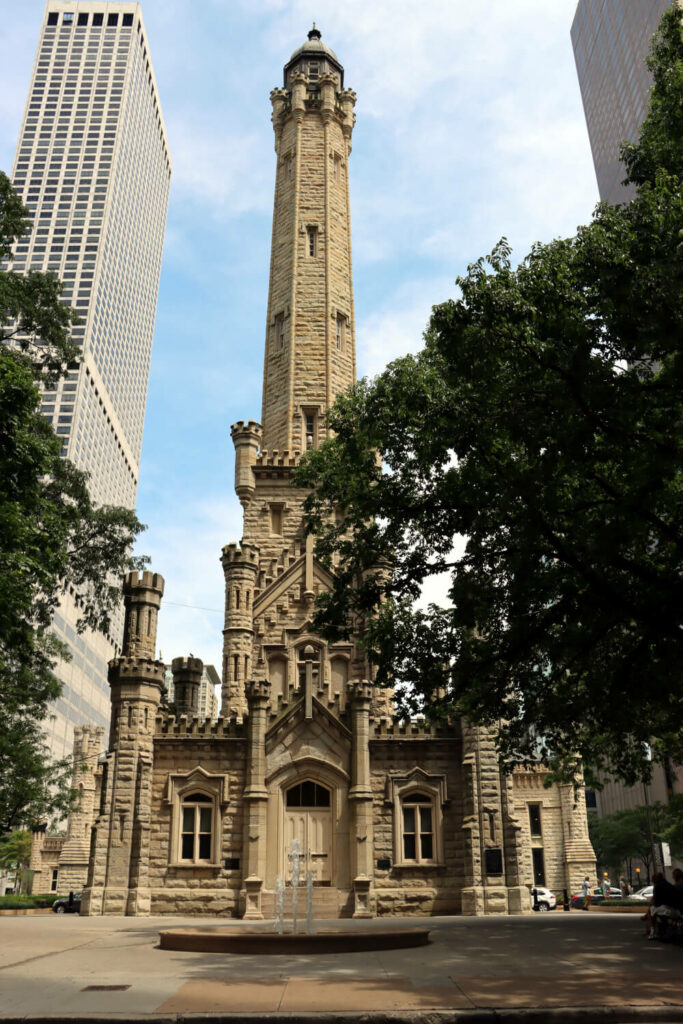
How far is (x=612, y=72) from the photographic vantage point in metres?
78.6

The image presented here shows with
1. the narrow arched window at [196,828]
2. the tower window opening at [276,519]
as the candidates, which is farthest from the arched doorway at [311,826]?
the tower window opening at [276,519]

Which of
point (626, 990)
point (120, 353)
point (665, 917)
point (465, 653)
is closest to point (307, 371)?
point (465, 653)

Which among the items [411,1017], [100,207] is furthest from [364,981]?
[100,207]

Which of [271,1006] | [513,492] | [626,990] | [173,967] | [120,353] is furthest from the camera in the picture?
[120,353]

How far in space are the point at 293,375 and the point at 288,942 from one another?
30.0m

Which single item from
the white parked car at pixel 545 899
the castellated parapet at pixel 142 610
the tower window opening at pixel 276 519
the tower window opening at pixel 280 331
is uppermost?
the tower window opening at pixel 280 331

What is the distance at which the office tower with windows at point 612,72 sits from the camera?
2721 inches

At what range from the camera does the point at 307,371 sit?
41.4m

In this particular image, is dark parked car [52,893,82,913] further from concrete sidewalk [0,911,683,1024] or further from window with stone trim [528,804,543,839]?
window with stone trim [528,804,543,839]

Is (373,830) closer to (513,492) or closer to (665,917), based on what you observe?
(665,917)

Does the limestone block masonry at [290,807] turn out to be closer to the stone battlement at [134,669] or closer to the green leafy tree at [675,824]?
the stone battlement at [134,669]

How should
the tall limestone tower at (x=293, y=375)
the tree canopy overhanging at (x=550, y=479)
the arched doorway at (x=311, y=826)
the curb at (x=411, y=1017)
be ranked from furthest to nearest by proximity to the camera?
1. the tall limestone tower at (x=293, y=375)
2. the arched doorway at (x=311, y=826)
3. the tree canopy overhanging at (x=550, y=479)
4. the curb at (x=411, y=1017)

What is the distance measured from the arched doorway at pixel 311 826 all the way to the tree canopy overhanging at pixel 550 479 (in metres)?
8.80

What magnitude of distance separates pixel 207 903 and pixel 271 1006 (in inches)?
701
